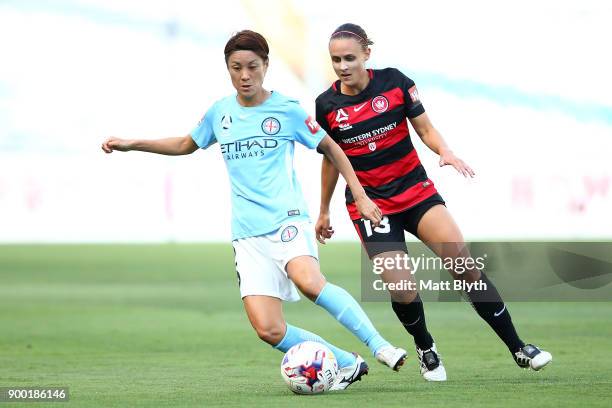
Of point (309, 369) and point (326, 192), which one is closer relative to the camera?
point (309, 369)

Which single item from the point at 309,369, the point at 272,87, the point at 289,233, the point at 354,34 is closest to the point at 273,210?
the point at 289,233

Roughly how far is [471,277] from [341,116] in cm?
131

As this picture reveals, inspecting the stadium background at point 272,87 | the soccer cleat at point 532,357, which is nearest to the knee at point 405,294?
the soccer cleat at point 532,357

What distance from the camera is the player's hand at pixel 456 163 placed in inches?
299

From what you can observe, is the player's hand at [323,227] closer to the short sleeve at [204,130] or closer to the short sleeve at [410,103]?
the short sleeve at [410,103]

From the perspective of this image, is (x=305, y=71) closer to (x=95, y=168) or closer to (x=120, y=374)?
(x=95, y=168)

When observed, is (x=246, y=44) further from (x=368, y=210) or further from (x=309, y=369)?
(x=309, y=369)

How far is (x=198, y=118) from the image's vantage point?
A: 81.9ft

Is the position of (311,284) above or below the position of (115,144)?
below

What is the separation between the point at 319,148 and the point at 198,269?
11910 mm

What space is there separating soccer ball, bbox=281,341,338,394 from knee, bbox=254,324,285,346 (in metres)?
0.17

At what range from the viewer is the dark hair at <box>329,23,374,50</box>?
7.99 meters

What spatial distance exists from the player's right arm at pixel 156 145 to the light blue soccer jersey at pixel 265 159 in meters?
0.33

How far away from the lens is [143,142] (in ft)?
25.4
